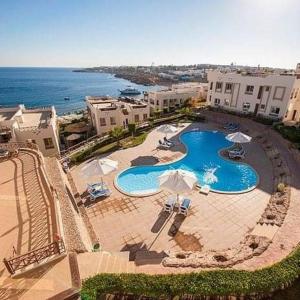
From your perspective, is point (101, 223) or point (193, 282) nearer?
point (193, 282)

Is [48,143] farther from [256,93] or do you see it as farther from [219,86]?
[256,93]

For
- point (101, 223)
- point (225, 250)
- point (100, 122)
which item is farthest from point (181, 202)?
point (100, 122)

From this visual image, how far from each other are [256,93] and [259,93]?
0.48 m

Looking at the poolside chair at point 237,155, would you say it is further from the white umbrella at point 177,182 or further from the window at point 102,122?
the window at point 102,122

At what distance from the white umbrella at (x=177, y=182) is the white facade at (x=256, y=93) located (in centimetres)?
2703

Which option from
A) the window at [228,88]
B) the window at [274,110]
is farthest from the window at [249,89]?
the window at [274,110]

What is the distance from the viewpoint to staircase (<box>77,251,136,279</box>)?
390 inches

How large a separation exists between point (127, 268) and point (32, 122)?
29.8m

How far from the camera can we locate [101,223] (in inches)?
620

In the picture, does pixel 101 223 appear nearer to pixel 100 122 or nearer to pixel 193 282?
pixel 193 282

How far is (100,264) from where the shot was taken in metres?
10.4

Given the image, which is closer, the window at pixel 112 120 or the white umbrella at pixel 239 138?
the white umbrella at pixel 239 138

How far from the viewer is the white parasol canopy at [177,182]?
15.2 m

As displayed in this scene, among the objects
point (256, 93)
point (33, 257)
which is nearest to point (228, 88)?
point (256, 93)
